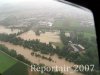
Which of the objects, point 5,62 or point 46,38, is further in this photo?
point 46,38

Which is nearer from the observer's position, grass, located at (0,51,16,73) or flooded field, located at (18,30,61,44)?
grass, located at (0,51,16,73)

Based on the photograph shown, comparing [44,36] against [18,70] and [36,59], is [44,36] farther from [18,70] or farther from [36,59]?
[18,70]

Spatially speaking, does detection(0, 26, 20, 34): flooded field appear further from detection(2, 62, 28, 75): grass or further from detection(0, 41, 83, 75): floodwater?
detection(2, 62, 28, 75): grass

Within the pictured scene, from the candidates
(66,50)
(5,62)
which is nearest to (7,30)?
(5,62)

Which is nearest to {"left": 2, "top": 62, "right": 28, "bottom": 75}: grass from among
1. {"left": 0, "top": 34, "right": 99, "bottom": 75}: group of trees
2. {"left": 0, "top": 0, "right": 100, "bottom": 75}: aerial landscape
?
{"left": 0, "top": 0, "right": 100, "bottom": 75}: aerial landscape

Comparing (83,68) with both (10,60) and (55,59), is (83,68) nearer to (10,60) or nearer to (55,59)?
(55,59)

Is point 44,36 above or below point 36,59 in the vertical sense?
above

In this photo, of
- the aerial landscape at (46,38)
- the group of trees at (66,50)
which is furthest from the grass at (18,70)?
the group of trees at (66,50)
